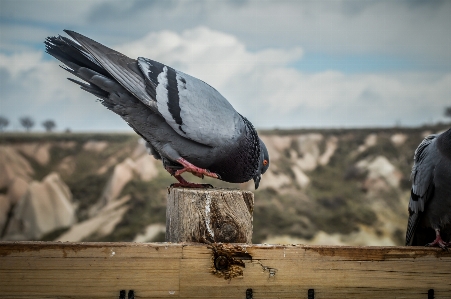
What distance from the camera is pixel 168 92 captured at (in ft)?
11.7

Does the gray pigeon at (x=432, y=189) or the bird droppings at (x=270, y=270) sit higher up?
the gray pigeon at (x=432, y=189)

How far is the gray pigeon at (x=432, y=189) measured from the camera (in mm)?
3793

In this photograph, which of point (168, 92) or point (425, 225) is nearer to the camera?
point (168, 92)

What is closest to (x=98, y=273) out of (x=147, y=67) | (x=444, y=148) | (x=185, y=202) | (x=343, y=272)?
(x=185, y=202)

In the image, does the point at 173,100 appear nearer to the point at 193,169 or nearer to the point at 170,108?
the point at 170,108

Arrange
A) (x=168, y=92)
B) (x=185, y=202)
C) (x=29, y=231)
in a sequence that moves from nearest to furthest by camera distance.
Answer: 1. (x=185, y=202)
2. (x=168, y=92)
3. (x=29, y=231)

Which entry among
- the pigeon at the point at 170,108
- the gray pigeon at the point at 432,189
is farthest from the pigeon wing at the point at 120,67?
the gray pigeon at the point at 432,189

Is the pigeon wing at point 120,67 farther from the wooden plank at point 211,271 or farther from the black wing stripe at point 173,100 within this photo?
the wooden plank at point 211,271

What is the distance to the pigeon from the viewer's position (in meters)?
3.51

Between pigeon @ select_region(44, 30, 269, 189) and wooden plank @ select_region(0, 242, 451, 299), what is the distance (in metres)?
1.25

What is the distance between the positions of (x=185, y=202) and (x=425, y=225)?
105 inches

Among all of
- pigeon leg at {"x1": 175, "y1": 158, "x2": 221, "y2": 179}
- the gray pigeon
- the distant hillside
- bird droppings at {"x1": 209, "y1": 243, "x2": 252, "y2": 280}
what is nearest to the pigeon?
pigeon leg at {"x1": 175, "y1": 158, "x2": 221, "y2": 179}

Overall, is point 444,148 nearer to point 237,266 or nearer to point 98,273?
point 237,266

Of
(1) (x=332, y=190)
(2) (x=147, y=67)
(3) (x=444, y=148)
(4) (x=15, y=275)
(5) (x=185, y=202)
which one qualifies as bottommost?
(4) (x=15, y=275)
